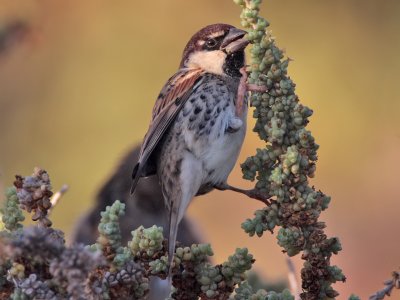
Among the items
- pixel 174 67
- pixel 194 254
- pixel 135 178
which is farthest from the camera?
pixel 174 67

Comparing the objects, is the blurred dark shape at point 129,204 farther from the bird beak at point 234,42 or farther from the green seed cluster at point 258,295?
the green seed cluster at point 258,295

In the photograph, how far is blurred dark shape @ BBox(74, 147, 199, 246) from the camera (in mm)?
5754

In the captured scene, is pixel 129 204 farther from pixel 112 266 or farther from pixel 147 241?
pixel 112 266

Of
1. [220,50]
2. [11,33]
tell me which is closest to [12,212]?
[220,50]

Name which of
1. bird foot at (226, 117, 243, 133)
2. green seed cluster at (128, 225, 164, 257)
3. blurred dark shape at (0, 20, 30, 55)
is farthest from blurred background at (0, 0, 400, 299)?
green seed cluster at (128, 225, 164, 257)

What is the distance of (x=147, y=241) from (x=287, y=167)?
0.40 m

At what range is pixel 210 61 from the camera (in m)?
3.53

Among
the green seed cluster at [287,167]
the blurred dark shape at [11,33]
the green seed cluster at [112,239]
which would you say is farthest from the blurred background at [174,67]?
the green seed cluster at [112,239]

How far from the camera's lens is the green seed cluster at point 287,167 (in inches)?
101

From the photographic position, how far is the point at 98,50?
25.9 feet

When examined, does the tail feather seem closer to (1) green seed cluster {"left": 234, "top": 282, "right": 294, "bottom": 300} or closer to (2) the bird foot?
(2) the bird foot

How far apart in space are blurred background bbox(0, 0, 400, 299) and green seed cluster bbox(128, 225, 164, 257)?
13.1ft

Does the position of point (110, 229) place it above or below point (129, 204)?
below

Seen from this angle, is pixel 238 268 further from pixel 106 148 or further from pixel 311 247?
pixel 106 148
